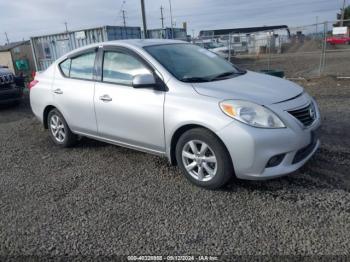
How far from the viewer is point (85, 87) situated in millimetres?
4629

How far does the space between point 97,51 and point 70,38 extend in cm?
1317

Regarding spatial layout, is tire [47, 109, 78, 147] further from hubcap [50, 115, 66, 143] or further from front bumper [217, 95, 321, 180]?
front bumper [217, 95, 321, 180]

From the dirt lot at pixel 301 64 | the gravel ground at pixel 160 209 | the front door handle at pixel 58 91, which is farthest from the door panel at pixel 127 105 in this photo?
the dirt lot at pixel 301 64

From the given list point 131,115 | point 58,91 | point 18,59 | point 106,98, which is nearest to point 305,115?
point 131,115

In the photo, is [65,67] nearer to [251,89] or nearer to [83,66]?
[83,66]

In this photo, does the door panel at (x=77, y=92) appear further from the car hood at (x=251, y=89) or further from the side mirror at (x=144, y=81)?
the car hood at (x=251, y=89)

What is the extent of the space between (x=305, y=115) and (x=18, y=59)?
24318 millimetres

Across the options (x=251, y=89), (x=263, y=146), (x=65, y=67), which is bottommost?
(x=263, y=146)

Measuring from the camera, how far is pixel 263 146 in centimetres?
318

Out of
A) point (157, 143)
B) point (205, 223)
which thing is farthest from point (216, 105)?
point (205, 223)

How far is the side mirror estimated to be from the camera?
373cm

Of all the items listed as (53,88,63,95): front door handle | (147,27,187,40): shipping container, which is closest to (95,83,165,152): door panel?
(53,88,63,95): front door handle

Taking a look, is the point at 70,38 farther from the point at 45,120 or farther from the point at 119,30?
the point at 45,120

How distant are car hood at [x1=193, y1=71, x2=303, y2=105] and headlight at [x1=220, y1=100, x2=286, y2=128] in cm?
9
